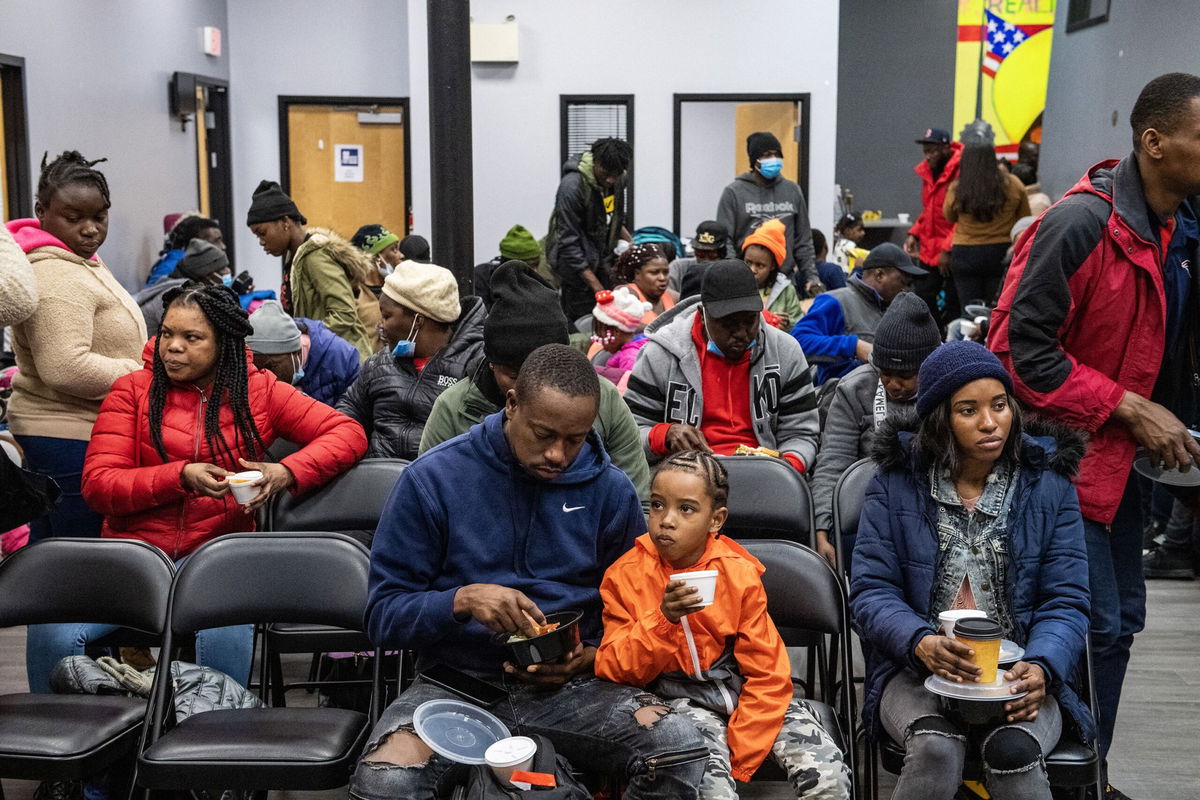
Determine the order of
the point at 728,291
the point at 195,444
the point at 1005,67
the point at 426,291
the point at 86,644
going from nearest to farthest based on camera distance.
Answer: the point at 86,644 < the point at 195,444 < the point at 728,291 < the point at 426,291 < the point at 1005,67

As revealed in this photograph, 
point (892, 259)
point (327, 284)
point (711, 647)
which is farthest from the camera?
point (327, 284)

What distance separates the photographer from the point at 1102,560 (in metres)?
2.88

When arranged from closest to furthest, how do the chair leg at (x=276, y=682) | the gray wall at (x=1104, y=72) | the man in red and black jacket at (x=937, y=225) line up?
1. the chair leg at (x=276, y=682)
2. the gray wall at (x=1104, y=72)
3. the man in red and black jacket at (x=937, y=225)

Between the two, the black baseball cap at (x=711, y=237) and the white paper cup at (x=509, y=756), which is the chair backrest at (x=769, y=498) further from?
the black baseball cap at (x=711, y=237)

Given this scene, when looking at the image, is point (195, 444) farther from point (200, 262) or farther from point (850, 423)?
point (200, 262)

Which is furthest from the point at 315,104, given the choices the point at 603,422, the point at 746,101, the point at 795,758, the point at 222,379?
the point at 795,758

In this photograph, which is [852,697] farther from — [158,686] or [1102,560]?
[158,686]

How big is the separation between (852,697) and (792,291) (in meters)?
3.32

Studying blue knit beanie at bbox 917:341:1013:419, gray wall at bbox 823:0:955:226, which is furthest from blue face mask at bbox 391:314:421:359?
gray wall at bbox 823:0:955:226

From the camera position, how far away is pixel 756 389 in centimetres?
394

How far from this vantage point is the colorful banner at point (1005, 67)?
12.8 metres

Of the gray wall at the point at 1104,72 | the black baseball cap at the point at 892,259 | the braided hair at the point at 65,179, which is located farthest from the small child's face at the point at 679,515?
the gray wall at the point at 1104,72

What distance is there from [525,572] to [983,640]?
37.7 inches

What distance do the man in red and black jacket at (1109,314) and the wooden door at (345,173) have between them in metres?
8.87
